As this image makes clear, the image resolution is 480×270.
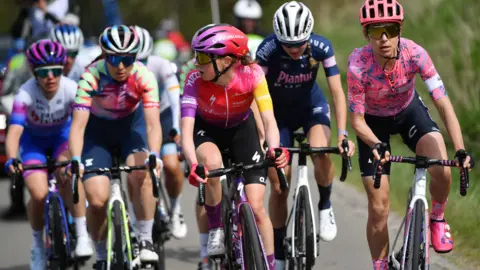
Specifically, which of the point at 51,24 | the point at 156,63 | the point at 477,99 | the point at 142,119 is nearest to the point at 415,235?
the point at 142,119

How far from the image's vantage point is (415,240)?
23.2ft

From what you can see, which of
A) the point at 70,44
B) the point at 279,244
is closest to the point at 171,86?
the point at 70,44

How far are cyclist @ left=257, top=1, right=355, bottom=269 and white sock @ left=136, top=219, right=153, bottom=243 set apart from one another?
107 centimetres

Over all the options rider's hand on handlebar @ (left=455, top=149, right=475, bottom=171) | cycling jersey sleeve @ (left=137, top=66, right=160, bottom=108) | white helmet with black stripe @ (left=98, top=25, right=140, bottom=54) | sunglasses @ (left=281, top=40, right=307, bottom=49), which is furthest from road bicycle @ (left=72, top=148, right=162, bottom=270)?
rider's hand on handlebar @ (left=455, top=149, right=475, bottom=171)

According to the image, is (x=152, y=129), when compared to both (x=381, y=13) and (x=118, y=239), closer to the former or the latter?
(x=118, y=239)

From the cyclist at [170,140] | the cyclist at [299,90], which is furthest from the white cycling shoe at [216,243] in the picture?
the cyclist at [170,140]

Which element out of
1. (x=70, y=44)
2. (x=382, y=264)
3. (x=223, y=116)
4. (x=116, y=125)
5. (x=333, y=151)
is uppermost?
(x=70, y=44)

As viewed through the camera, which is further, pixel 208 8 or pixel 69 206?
pixel 208 8

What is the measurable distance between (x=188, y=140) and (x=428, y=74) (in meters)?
1.79

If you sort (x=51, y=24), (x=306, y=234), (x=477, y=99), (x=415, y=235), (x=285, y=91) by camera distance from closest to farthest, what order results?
(x=415, y=235)
(x=306, y=234)
(x=285, y=91)
(x=477, y=99)
(x=51, y=24)

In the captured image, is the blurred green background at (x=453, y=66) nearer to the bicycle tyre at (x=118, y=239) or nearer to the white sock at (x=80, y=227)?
the bicycle tyre at (x=118, y=239)

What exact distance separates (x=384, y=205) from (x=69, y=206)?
322cm

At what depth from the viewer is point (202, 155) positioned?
26.0 feet

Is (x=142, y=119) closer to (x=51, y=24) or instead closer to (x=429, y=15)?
(x=51, y=24)
